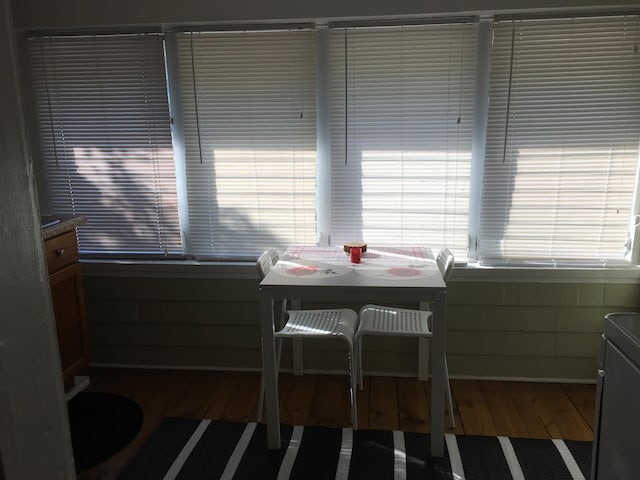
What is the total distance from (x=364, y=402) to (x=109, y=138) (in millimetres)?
2091

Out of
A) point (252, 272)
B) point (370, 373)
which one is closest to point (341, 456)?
point (370, 373)

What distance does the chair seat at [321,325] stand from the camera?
96.2 inches

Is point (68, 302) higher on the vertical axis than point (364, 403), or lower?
higher

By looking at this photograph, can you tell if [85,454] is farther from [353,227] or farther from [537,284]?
[537,284]

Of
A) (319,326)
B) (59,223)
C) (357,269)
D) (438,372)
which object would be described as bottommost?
(438,372)

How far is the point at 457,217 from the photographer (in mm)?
2945

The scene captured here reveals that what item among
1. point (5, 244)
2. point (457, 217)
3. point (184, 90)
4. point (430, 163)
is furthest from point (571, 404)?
point (5, 244)

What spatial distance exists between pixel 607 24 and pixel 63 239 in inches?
118

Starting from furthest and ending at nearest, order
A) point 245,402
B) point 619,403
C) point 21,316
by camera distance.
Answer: point 245,402
point 619,403
point 21,316

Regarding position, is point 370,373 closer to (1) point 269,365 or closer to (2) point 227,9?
(1) point 269,365

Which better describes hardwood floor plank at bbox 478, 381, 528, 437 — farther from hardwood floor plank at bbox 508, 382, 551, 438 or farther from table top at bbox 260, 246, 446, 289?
table top at bbox 260, 246, 446, 289

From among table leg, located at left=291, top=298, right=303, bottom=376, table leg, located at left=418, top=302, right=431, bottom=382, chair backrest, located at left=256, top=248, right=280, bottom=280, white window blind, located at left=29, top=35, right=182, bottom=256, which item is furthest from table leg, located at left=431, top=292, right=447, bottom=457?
white window blind, located at left=29, top=35, right=182, bottom=256

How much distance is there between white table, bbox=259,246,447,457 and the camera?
224 centimetres

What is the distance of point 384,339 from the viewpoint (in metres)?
3.08
